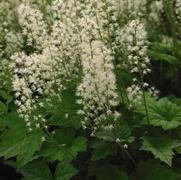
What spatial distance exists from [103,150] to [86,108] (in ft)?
1.31

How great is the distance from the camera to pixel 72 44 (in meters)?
3.77

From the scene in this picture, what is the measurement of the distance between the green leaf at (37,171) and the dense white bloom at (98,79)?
53cm

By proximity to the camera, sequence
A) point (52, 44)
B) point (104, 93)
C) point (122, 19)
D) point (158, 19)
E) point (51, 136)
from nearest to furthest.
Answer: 1. point (104, 93)
2. point (51, 136)
3. point (52, 44)
4. point (122, 19)
5. point (158, 19)

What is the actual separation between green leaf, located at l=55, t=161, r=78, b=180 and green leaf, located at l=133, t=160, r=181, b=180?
0.48 meters

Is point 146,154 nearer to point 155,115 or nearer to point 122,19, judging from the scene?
point 155,115

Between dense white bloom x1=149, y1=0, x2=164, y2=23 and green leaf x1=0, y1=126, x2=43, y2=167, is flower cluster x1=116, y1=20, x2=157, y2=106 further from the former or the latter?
dense white bloom x1=149, y1=0, x2=164, y2=23

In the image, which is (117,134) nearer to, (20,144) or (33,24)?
(20,144)

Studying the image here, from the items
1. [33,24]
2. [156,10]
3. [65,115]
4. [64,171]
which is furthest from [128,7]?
[64,171]

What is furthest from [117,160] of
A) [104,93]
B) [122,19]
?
[122,19]

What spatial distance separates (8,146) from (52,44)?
0.84 meters

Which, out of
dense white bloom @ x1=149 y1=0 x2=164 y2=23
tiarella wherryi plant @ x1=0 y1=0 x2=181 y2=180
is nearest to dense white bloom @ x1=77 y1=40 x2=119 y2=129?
tiarella wherryi plant @ x1=0 y1=0 x2=181 y2=180

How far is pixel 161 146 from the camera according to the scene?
354 cm

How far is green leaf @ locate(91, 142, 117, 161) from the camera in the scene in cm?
359

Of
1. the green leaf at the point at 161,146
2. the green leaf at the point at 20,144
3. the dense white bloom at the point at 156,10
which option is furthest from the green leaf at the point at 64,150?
the dense white bloom at the point at 156,10
